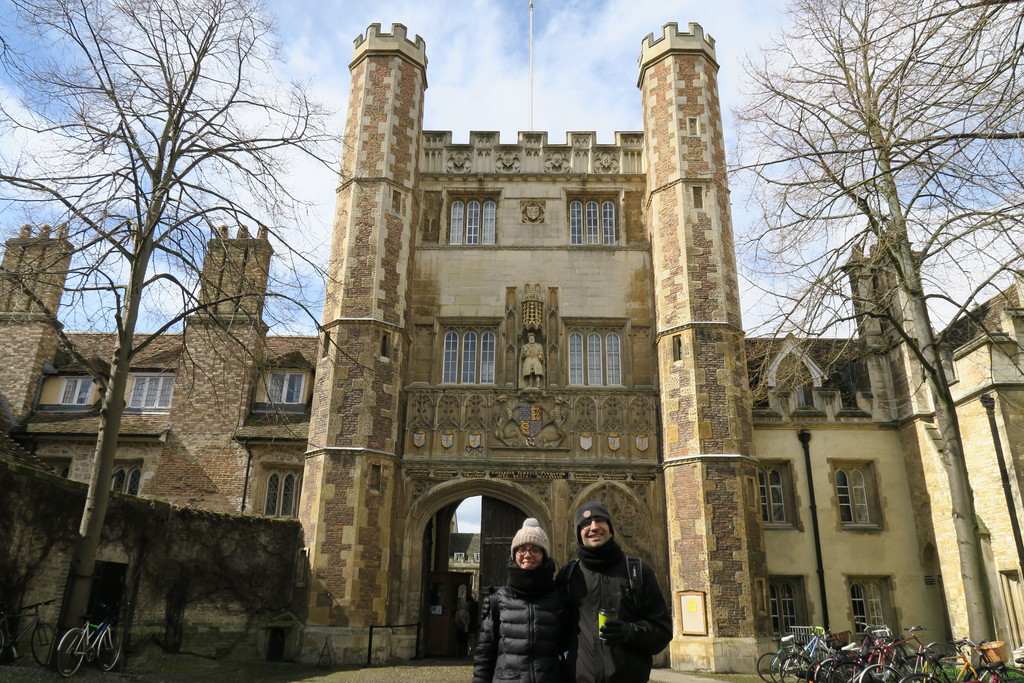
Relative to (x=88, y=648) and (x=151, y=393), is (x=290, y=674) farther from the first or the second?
(x=151, y=393)

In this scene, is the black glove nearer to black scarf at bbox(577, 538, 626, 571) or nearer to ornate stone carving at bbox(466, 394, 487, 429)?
black scarf at bbox(577, 538, 626, 571)

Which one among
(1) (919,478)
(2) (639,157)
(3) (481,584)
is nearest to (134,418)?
(3) (481,584)

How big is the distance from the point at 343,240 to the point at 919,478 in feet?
47.2

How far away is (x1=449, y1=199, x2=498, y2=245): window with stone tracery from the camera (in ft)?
65.9

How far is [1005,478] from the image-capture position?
14.7 m

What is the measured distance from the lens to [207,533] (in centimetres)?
1442

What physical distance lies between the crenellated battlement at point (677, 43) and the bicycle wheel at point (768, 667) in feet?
47.8

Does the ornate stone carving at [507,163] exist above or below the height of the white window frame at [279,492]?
above

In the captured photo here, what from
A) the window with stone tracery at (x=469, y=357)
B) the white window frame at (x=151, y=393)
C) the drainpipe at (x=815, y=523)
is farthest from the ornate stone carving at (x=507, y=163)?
the white window frame at (x=151, y=393)

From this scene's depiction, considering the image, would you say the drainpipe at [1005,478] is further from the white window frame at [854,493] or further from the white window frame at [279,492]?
the white window frame at [279,492]

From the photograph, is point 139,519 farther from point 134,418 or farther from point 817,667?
point 817,667

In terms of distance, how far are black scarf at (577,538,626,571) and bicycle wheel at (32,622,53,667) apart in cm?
914

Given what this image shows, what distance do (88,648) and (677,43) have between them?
60.1 feet

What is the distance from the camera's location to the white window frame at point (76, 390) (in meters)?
20.5
